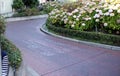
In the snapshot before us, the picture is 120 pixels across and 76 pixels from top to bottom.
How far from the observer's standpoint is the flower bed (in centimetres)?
976

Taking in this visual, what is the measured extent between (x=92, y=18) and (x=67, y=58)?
11.3 ft

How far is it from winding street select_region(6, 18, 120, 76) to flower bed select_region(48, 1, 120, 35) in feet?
3.71

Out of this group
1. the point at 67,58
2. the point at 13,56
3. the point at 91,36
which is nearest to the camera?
the point at 13,56

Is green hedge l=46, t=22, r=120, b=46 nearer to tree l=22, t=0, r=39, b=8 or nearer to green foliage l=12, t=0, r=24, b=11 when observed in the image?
green foliage l=12, t=0, r=24, b=11

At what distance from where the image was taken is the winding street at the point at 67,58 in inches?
257

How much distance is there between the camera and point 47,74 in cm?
636

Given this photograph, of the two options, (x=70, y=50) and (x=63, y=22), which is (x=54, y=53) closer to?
(x=70, y=50)

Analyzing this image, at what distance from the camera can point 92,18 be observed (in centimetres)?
1054

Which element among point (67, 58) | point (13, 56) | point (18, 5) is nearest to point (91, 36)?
point (67, 58)

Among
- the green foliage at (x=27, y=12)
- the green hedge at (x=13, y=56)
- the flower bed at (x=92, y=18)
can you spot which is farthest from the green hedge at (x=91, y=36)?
the green foliage at (x=27, y=12)

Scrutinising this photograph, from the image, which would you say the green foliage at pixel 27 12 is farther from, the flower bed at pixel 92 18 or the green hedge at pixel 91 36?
the green hedge at pixel 91 36

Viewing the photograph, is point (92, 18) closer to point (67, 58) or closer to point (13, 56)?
point (67, 58)

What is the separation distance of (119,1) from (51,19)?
4.28 meters

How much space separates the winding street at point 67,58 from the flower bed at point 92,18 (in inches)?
44.6
